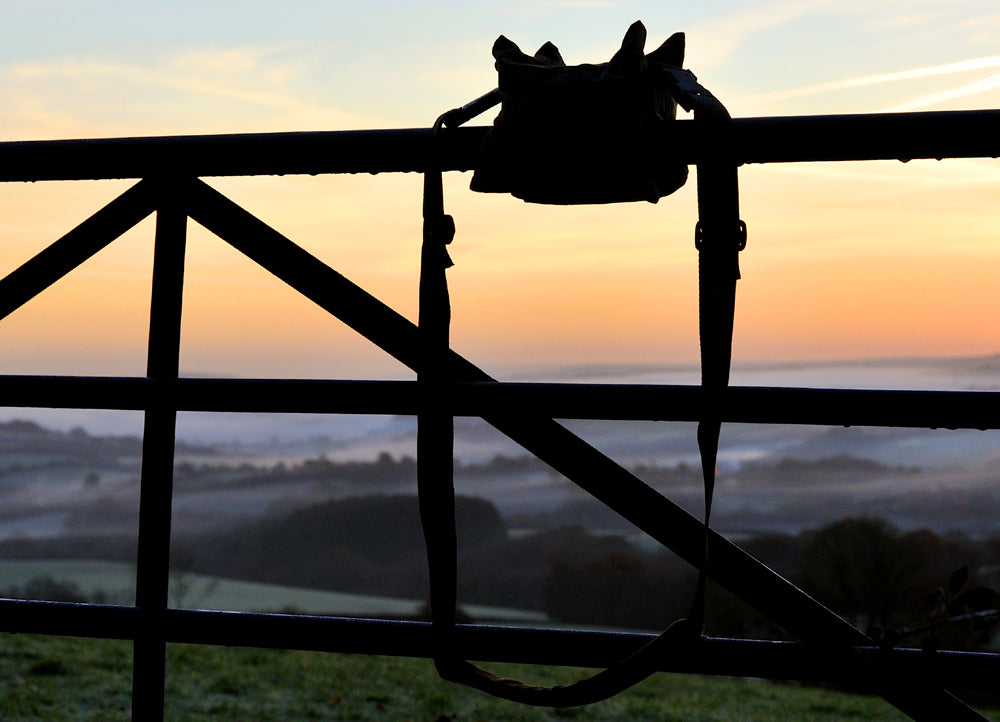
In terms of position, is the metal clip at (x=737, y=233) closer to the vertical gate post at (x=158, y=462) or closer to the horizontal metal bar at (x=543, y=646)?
the horizontal metal bar at (x=543, y=646)

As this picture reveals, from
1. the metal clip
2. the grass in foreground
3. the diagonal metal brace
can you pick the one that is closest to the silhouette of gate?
the diagonal metal brace

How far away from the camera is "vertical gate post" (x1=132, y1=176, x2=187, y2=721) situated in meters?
1.71

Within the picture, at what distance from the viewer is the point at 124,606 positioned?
1.70 meters

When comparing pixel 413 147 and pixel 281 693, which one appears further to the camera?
pixel 281 693

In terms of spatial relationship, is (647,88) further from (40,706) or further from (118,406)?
(40,706)

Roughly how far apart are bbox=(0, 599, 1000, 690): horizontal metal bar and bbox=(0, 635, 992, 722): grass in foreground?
2.78 meters

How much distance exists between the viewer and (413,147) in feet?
5.03

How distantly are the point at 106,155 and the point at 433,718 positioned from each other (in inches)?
136

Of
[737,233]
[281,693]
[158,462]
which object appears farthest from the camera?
[281,693]

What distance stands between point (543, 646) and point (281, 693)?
373 centimetres

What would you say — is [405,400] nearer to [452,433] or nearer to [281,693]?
[452,433]

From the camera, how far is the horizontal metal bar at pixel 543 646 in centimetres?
143

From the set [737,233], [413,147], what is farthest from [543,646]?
[413,147]

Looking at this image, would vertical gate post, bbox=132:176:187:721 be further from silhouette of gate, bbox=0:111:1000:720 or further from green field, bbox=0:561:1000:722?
green field, bbox=0:561:1000:722
